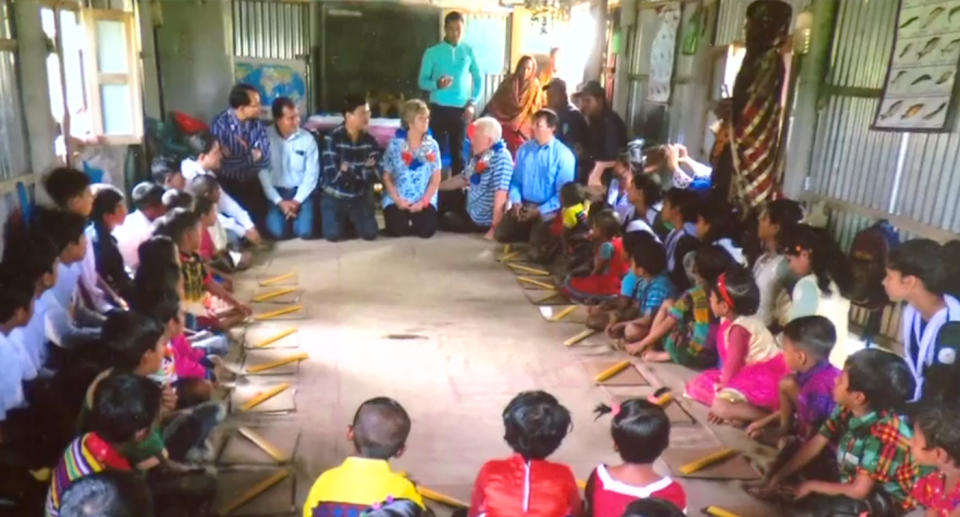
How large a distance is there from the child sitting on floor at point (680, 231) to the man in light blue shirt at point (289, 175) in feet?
10.6

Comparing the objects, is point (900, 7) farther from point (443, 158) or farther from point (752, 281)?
point (443, 158)

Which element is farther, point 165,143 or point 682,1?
point 165,143

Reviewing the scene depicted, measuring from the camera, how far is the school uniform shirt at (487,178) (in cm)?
670

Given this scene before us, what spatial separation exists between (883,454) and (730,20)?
13.3 ft

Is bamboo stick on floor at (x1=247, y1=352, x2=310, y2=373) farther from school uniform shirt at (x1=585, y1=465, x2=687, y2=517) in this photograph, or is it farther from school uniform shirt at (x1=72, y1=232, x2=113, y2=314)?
school uniform shirt at (x1=585, y1=465, x2=687, y2=517)

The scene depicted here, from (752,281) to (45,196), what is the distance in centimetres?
398

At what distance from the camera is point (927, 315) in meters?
2.89

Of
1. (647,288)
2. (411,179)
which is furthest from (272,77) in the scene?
(647,288)

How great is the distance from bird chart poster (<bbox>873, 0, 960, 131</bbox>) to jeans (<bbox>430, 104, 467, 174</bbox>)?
15.5ft

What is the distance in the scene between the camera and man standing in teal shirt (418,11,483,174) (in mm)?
7871

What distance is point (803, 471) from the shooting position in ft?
9.51

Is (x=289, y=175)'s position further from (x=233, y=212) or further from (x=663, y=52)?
(x=663, y=52)

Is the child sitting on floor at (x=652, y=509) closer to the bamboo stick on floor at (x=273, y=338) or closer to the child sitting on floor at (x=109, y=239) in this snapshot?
the bamboo stick on floor at (x=273, y=338)

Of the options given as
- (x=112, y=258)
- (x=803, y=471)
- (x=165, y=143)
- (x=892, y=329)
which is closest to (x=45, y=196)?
(x=112, y=258)
